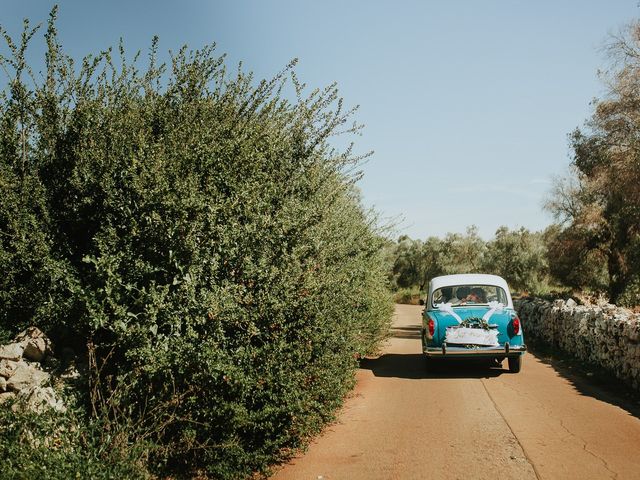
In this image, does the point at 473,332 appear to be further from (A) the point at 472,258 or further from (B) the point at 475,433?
(A) the point at 472,258

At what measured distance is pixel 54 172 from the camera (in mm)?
6902

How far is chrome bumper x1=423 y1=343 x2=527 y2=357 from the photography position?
34.7ft

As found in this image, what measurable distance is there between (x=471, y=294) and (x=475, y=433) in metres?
5.37

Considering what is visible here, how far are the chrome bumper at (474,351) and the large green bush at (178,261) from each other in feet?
11.4

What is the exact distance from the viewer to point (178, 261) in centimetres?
540

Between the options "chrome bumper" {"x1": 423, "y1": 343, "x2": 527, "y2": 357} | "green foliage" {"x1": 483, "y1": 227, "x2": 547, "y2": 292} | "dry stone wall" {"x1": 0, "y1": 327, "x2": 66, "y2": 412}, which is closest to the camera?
"dry stone wall" {"x1": 0, "y1": 327, "x2": 66, "y2": 412}

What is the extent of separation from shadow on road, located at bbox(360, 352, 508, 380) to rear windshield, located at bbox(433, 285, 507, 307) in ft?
4.40

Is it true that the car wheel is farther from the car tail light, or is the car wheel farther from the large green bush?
the large green bush

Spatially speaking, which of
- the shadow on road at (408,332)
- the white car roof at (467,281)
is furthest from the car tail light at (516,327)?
the shadow on road at (408,332)

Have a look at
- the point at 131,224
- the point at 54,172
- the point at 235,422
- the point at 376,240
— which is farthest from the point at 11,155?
the point at 376,240

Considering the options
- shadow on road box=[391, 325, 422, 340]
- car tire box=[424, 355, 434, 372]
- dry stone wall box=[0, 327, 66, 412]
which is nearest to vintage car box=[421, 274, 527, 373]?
car tire box=[424, 355, 434, 372]

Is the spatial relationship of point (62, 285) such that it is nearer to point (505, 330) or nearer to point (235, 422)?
point (235, 422)

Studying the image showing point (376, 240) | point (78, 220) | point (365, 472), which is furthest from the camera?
point (376, 240)

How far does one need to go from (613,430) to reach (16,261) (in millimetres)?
7650
